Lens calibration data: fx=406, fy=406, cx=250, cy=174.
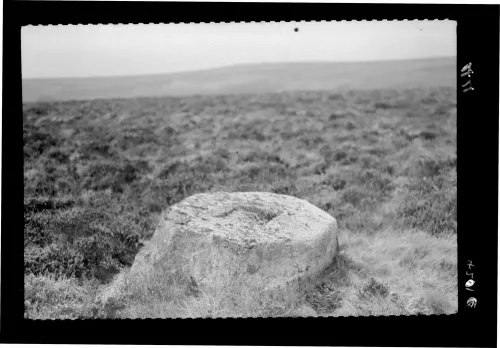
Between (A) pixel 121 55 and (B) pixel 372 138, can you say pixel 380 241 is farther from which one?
(A) pixel 121 55

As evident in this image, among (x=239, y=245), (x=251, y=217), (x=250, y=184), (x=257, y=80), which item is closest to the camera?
(x=239, y=245)

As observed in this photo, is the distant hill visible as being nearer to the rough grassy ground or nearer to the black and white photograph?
the black and white photograph

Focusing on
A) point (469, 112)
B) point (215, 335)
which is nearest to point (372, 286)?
point (215, 335)

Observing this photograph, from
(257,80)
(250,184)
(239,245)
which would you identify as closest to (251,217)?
(239,245)

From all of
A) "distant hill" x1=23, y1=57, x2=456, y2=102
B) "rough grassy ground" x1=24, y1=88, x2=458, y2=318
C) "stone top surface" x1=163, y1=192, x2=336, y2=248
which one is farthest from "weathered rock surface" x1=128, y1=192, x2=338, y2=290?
"distant hill" x1=23, y1=57, x2=456, y2=102

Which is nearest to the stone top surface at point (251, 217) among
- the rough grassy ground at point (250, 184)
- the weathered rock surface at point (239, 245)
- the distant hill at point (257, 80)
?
the weathered rock surface at point (239, 245)

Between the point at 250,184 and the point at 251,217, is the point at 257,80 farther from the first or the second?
the point at 251,217
